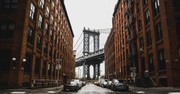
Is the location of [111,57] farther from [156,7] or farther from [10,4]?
[10,4]

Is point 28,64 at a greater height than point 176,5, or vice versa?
point 176,5

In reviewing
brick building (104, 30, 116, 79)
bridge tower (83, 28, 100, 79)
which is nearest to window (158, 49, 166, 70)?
brick building (104, 30, 116, 79)

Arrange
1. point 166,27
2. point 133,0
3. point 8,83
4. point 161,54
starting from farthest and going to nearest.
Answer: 1. point 133,0
2. point 161,54
3. point 166,27
4. point 8,83

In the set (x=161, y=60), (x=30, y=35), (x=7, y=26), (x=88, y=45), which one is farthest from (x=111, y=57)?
(x=88, y=45)

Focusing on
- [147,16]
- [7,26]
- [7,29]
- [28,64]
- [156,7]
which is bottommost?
[28,64]

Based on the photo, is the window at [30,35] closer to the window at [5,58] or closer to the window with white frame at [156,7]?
the window at [5,58]

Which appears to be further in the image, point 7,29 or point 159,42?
point 159,42

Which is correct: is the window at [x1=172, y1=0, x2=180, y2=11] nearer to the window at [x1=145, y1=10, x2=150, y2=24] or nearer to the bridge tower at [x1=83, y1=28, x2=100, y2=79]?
the window at [x1=145, y1=10, x2=150, y2=24]

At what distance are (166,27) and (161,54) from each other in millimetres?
4015

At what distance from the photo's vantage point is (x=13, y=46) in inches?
816

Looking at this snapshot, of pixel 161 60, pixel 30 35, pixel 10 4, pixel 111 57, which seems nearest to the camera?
pixel 10 4

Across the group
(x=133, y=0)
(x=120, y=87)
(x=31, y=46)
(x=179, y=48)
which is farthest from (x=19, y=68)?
(x=133, y=0)

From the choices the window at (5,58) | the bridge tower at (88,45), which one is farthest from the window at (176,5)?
the bridge tower at (88,45)

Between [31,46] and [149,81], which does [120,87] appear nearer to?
[149,81]
